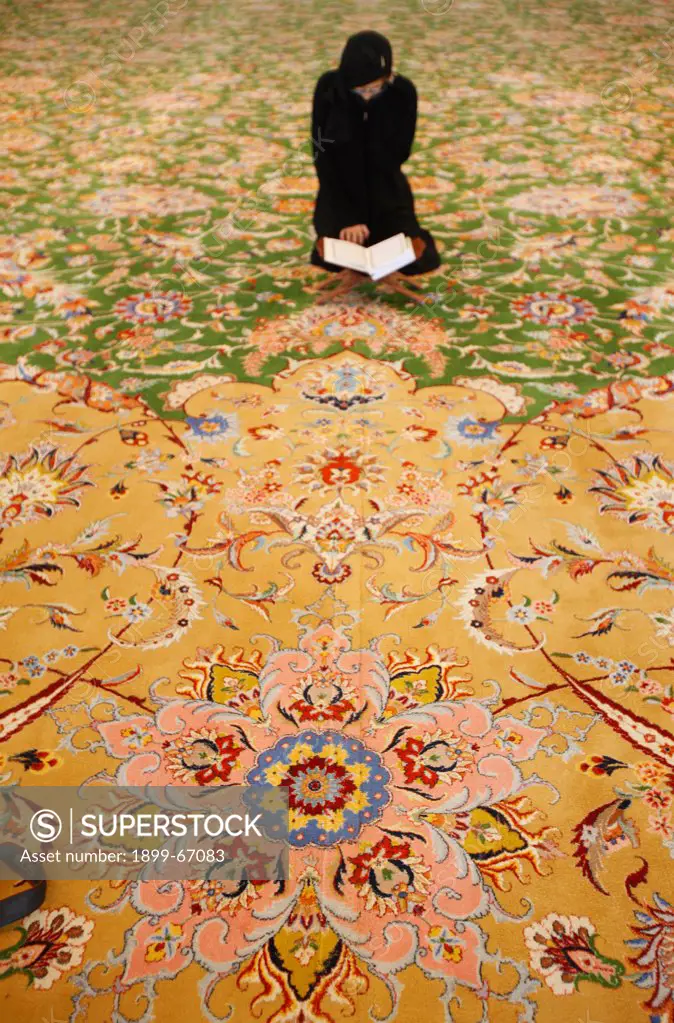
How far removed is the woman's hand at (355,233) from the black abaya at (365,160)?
0.12ft

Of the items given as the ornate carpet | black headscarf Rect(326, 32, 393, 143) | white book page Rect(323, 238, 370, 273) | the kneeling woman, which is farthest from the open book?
black headscarf Rect(326, 32, 393, 143)

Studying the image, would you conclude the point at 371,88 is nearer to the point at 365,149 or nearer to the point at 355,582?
the point at 365,149

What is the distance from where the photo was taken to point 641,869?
1.51 metres

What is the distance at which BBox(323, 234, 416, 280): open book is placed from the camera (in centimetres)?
295

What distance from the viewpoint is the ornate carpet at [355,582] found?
1.42 meters

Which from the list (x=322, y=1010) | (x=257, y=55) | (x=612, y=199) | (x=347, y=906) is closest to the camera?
(x=322, y=1010)

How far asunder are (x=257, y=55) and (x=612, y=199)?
383 cm

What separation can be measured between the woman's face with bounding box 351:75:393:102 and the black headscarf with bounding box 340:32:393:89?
19mm

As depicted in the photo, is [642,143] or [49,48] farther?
[49,48]

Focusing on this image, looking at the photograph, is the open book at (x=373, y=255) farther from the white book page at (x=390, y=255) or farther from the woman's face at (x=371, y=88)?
the woman's face at (x=371, y=88)

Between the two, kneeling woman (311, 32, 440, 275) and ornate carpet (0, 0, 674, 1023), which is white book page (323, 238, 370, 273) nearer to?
kneeling woman (311, 32, 440, 275)

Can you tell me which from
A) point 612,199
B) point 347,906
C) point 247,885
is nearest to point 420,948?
point 347,906

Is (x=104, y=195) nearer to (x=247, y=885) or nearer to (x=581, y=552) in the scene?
(x=581, y=552)

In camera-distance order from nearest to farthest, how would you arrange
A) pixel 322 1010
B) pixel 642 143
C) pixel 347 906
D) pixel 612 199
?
pixel 322 1010 < pixel 347 906 < pixel 612 199 < pixel 642 143
